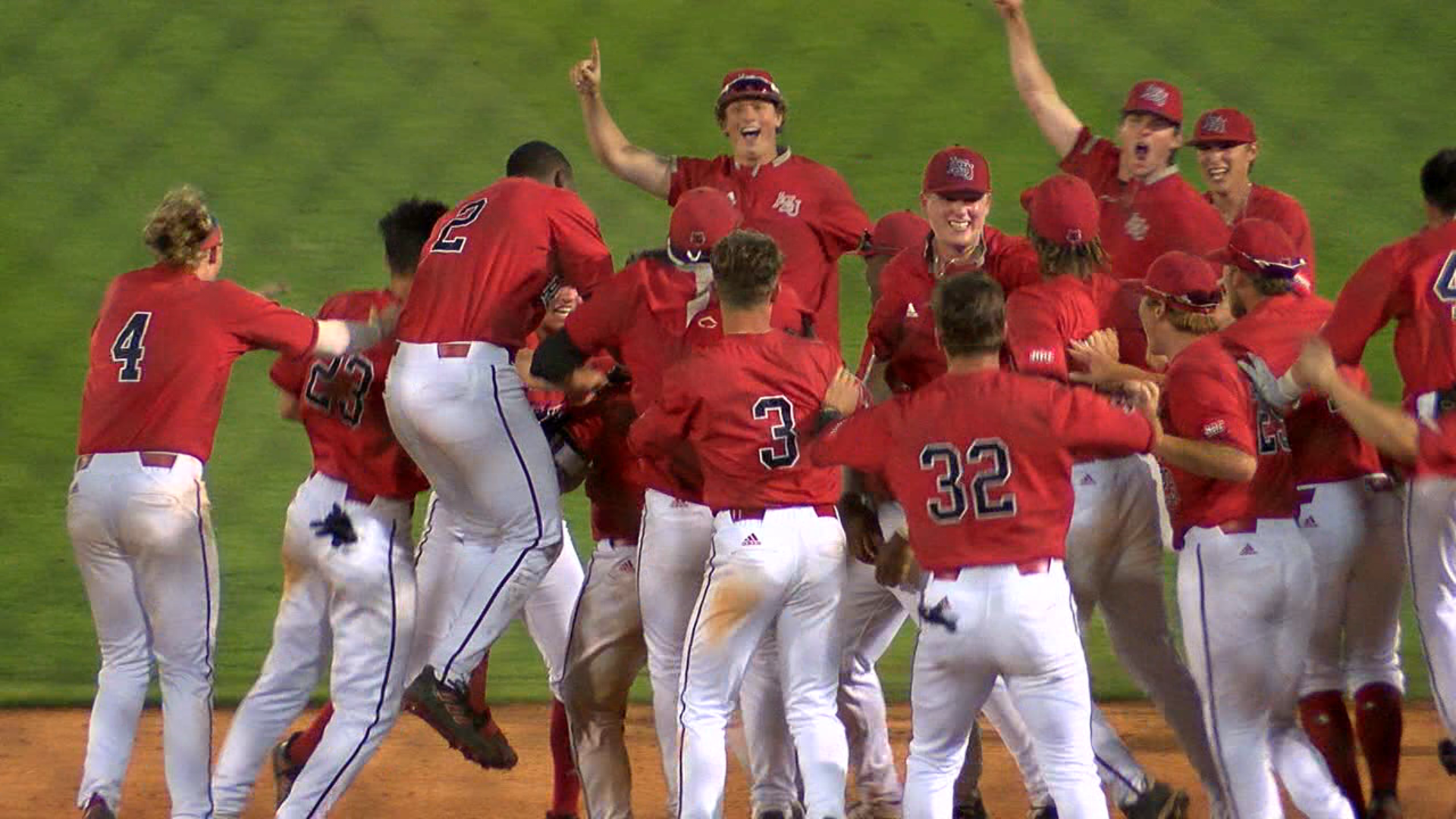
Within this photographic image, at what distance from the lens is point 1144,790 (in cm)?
549

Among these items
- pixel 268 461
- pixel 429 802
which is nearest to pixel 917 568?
pixel 429 802

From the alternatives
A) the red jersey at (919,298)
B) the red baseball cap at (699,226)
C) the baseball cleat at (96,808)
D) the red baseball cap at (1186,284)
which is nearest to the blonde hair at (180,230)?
the red baseball cap at (699,226)

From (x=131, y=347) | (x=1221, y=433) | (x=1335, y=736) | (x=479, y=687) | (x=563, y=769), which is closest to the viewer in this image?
(x=1221, y=433)

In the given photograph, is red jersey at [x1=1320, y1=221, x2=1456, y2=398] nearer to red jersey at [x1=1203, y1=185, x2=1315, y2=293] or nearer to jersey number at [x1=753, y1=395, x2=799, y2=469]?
red jersey at [x1=1203, y1=185, x2=1315, y2=293]

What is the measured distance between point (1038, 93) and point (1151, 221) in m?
0.69

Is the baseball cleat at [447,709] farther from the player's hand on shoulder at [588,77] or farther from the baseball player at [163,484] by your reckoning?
the player's hand on shoulder at [588,77]

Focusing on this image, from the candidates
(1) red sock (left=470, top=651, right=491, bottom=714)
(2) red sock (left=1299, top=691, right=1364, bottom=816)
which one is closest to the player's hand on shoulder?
(1) red sock (left=470, top=651, right=491, bottom=714)

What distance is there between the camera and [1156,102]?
6328 mm

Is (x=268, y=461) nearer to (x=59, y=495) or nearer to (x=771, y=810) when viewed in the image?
(x=59, y=495)

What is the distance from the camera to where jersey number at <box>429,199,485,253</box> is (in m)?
5.67

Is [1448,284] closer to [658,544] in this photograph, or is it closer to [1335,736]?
[1335,736]

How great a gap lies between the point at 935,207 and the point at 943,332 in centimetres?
94

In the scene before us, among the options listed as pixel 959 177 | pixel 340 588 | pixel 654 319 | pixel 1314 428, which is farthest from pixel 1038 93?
pixel 340 588

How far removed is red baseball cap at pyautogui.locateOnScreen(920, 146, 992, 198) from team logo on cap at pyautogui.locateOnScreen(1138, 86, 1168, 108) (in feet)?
3.12
